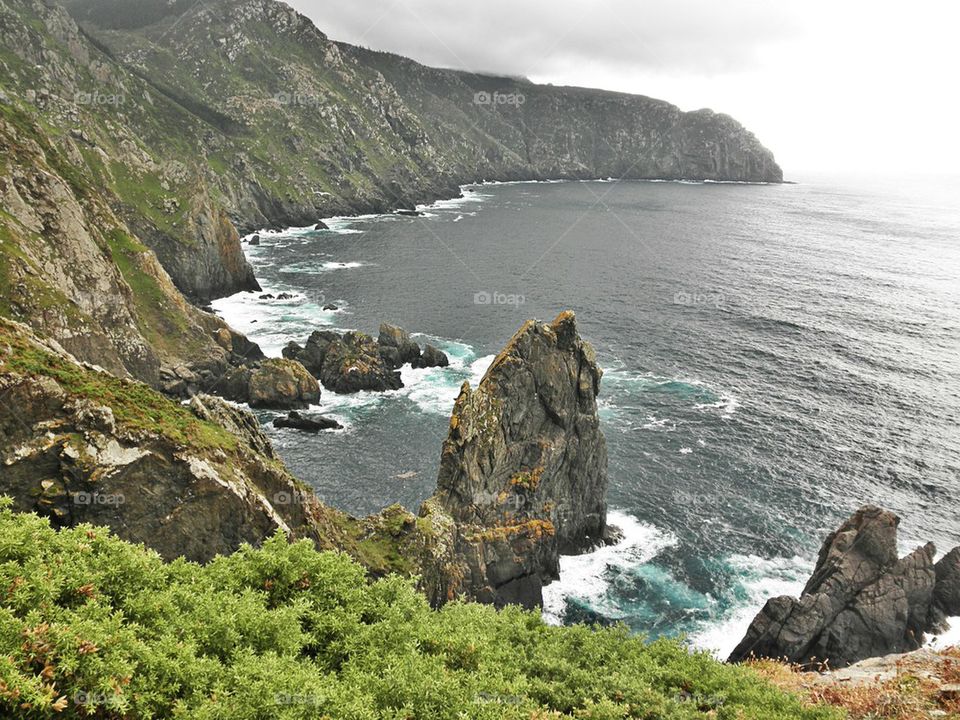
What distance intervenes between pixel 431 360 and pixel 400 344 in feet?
16.7

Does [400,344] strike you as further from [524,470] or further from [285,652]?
[285,652]

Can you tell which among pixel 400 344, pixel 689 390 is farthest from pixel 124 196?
pixel 689 390

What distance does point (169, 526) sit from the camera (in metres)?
25.3

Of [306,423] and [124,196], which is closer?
[306,423]

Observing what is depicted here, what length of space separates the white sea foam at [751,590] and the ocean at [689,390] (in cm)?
14

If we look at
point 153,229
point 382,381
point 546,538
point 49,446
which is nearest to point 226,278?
point 153,229

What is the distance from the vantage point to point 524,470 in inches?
1961

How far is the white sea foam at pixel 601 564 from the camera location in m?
45.0

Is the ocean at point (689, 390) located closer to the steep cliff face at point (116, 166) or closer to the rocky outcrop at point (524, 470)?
the rocky outcrop at point (524, 470)

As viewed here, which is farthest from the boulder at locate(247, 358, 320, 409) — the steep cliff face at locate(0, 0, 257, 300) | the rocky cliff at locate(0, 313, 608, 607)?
the rocky cliff at locate(0, 313, 608, 607)

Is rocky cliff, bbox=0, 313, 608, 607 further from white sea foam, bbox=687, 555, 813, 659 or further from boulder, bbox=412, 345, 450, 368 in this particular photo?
boulder, bbox=412, 345, 450, 368

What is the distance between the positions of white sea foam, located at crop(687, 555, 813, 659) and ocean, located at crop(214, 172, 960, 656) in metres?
0.14

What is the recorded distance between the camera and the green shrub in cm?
1232

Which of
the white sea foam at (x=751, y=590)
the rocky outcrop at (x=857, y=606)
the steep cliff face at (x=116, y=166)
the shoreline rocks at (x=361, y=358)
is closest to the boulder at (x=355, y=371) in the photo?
the shoreline rocks at (x=361, y=358)
